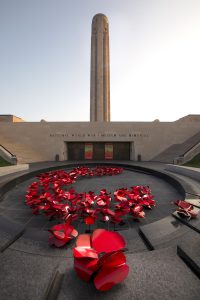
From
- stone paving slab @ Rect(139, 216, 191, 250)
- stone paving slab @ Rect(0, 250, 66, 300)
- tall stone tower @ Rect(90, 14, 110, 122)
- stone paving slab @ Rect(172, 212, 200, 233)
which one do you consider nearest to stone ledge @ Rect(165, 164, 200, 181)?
stone paving slab @ Rect(172, 212, 200, 233)

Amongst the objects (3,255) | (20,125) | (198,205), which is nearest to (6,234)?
(3,255)

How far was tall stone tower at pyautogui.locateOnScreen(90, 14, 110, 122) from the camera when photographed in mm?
44469

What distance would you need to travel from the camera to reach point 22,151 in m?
23.6

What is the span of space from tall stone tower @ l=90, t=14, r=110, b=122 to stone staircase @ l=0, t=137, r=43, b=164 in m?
22.8

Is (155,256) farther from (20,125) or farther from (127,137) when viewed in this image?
(20,125)

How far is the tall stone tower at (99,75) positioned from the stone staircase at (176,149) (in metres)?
22.7

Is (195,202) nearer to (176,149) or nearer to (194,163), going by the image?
(194,163)

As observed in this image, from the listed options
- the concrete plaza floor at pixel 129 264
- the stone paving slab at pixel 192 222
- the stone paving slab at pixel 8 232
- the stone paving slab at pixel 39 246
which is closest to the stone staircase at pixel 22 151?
the stone paving slab at pixel 8 232

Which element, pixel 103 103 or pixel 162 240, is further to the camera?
pixel 103 103

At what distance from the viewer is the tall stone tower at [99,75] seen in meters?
44.5

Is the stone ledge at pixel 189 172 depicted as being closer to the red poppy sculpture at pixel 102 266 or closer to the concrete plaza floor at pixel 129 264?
the concrete plaza floor at pixel 129 264

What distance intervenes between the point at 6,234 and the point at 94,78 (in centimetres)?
4584

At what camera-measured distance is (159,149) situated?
25141 millimetres

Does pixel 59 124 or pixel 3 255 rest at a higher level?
pixel 59 124
